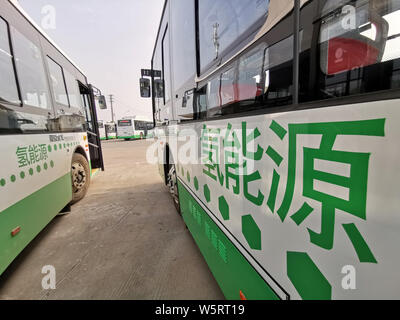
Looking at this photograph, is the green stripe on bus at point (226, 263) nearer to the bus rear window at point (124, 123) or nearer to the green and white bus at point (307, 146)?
the green and white bus at point (307, 146)

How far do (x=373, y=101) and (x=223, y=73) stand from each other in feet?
3.03

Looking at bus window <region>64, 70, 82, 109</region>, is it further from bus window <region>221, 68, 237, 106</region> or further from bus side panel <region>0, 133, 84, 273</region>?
bus window <region>221, 68, 237, 106</region>

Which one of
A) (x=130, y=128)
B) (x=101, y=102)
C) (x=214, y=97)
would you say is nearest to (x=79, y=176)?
(x=101, y=102)

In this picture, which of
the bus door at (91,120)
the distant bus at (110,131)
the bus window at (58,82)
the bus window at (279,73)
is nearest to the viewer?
the bus window at (279,73)

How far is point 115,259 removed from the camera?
2.24m

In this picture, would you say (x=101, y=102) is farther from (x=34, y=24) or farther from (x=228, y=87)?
(x=228, y=87)

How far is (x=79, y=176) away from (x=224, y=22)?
407cm

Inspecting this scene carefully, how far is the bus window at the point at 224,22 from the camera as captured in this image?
95 cm

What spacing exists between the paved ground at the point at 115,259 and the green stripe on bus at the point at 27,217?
34 centimetres

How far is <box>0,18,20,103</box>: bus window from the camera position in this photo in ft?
6.23

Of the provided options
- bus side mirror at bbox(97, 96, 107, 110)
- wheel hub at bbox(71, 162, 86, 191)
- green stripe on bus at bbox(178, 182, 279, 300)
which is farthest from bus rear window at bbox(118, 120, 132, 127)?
green stripe on bus at bbox(178, 182, 279, 300)

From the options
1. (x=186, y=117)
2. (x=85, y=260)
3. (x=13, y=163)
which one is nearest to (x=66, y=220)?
(x=85, y=260)

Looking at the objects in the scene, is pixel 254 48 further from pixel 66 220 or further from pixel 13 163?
pixel 66 220

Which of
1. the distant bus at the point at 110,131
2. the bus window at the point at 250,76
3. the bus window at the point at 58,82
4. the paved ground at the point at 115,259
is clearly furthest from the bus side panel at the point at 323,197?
the distant bus at the point at 110,131
